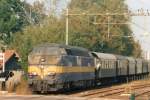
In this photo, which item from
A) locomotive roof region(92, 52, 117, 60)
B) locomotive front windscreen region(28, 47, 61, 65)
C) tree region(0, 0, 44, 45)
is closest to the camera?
locomotive front windscreen region(28, 47, 61, 65)

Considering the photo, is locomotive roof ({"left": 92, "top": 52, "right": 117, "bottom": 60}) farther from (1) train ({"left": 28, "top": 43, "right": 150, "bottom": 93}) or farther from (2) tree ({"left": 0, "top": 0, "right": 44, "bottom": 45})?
(2) tree ({"left": 0, "top": 0, "right": 44, "bottom": 45})

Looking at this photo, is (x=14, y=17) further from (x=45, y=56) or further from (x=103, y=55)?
(x=45, y=56)

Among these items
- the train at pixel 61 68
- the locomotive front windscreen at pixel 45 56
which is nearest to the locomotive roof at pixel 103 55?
the train at pixel 61 68

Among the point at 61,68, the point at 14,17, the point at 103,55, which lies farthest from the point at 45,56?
the point at 14,17

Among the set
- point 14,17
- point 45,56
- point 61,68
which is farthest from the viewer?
point 14,17

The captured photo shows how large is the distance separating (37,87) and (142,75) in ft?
150

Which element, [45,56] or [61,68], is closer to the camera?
[61,68]

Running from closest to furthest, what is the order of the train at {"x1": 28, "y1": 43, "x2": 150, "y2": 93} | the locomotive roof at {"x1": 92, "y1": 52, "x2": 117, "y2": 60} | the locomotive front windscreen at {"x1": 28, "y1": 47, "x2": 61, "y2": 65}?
the train at {"x1": 28, "y1": 43, "x2": 150, "y2": 93} → the locomotive front windscreen at {"x1": 28, "y1": 47, "x2": 61, "y2": 65} → the locomotive roof at {"x1": 92, "y1": 52, "x2": 117, "y2": 60}

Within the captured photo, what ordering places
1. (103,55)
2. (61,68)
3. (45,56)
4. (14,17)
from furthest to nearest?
(14,17), (103,55), (45,56), (61,68)

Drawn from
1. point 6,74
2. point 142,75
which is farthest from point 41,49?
point 142,75

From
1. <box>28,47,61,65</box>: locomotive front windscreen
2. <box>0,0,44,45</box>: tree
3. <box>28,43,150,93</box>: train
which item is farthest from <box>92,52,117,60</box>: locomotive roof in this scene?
<box>0,0,44,45</box>: tree

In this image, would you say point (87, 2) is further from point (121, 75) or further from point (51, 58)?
point (51, 58)

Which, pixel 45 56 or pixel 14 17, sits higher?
pixel 14 17

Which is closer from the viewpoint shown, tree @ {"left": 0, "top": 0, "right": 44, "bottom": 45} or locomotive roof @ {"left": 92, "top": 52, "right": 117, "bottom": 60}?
locomotive roof @ {"left": 92, "top": 52, "right": 117, "bottom": 60}
